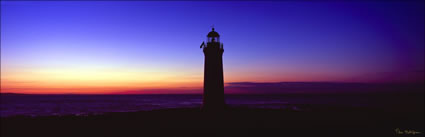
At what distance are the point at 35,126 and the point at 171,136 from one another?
41.1 feet

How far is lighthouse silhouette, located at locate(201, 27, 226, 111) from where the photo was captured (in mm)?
20891

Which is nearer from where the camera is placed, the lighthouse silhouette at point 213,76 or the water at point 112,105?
the lighthouse silhouette at point 213,76

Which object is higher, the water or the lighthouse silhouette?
the lighthouse silhouette

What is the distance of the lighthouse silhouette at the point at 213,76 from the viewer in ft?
68.5

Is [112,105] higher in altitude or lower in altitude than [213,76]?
lower

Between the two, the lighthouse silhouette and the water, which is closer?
the lighthouse silhouette

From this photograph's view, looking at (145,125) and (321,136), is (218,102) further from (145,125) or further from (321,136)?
(321,136)

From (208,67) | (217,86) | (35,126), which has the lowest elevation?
(35,126)

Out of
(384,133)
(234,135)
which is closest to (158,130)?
(234,135)

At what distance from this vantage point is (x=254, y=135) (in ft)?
52.0

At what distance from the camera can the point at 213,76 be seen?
2092 centimetres

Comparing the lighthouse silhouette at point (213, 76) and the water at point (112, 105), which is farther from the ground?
the lighthouse silhouette at point (213, 76)

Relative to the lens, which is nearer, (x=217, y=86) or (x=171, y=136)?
(x=171, y=136)

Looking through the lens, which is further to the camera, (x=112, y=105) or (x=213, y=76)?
(x=112, y=105)
